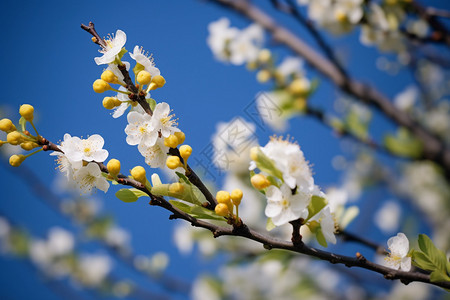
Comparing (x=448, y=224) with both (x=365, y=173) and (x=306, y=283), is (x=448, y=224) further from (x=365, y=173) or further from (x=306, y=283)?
(x=306, y=283)

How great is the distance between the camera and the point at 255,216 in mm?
2764

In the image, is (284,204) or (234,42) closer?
(284,204)

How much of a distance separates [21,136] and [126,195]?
25 cm

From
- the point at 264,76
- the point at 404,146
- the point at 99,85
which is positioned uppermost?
the point at 264,76

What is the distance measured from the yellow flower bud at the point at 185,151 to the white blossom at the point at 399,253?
50cm

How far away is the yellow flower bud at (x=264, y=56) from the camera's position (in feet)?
7.22

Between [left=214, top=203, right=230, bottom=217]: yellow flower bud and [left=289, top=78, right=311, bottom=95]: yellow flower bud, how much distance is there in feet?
4.79

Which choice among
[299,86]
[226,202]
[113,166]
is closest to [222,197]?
[226,202]

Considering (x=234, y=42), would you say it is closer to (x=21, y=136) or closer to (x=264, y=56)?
(x=264, y=56)

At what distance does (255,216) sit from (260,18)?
1403 mm

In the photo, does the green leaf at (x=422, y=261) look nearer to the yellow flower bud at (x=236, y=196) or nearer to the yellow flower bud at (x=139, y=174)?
the yellow flower bud at (x=236, y=196)

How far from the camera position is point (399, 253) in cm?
81

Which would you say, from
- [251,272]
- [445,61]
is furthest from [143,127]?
[251,272]

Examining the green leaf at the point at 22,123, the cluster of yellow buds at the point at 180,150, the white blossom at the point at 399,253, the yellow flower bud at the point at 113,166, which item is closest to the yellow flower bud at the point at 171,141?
the cluster of yellow buds at the point at 180,150
